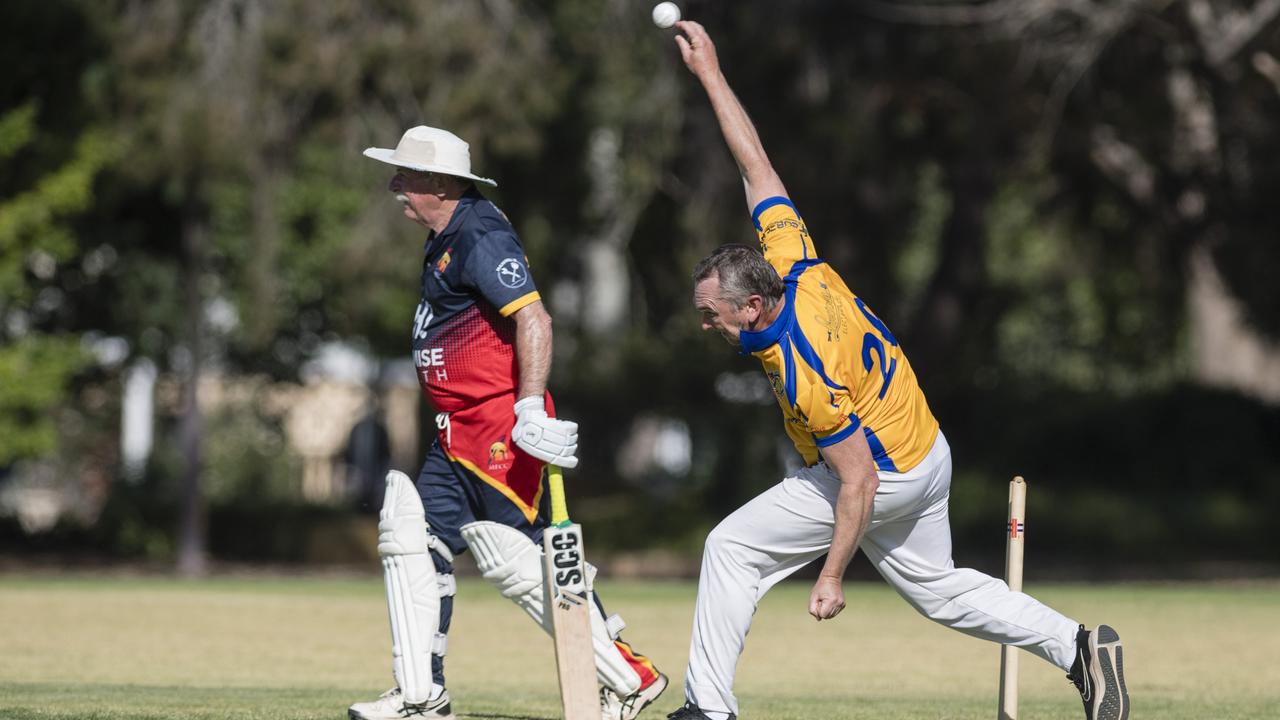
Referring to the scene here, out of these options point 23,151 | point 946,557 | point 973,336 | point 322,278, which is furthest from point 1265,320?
point 946,557

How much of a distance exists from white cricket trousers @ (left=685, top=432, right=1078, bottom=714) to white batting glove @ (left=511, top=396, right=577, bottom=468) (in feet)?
2.03

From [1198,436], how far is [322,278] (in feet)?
39.8

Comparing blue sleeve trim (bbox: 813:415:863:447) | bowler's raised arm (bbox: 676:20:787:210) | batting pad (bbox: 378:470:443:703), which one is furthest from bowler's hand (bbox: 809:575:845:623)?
batting pad (bbox: 378:470:443:703)

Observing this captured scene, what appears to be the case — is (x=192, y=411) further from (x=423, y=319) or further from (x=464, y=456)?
(x=464, y=456)

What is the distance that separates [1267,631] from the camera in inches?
559

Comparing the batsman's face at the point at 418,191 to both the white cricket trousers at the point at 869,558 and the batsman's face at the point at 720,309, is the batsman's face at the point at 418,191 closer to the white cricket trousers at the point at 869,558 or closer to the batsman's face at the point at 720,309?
the batsman's face at the point at 720,309

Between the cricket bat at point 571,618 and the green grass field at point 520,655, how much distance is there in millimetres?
1580

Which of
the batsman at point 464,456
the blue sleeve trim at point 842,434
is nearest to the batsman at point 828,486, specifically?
the blue sleeve trim at point 842,434

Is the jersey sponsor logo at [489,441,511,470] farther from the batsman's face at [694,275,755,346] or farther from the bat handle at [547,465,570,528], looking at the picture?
the batsman's face at [694,275,755,346]

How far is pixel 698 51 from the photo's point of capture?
24.5 feet

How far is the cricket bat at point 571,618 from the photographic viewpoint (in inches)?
252

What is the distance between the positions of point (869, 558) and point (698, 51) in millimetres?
2160

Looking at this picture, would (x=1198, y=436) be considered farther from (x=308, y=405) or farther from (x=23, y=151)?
(x=308, y=405)

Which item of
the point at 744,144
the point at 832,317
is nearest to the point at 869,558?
the point at 832,317
